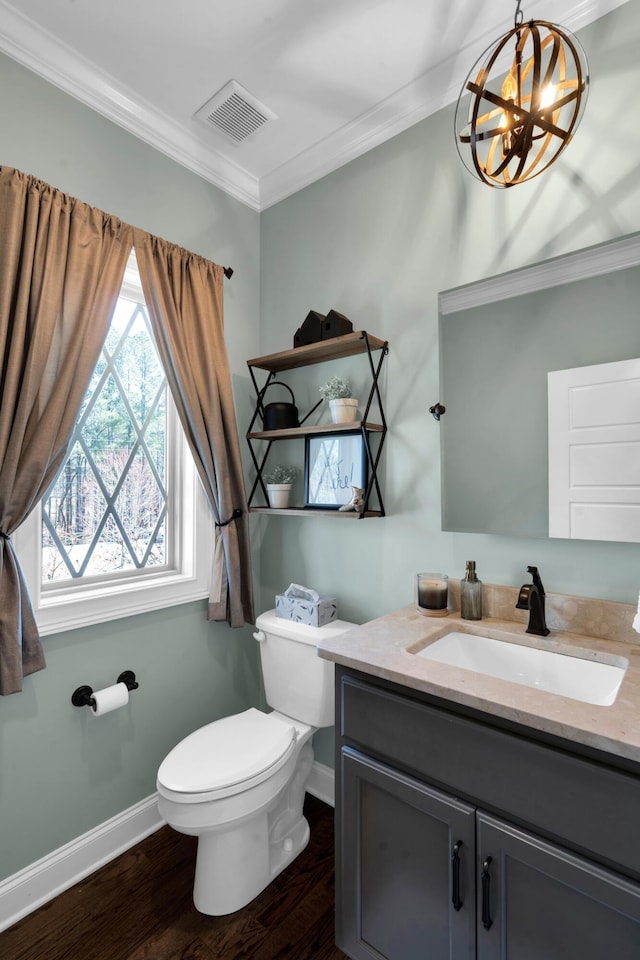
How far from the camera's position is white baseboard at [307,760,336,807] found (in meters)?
1.99

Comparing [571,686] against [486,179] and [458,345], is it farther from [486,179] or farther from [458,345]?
[486,179]

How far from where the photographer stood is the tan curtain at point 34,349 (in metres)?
1.39

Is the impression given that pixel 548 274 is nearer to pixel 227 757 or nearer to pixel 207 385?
pixel 207 385

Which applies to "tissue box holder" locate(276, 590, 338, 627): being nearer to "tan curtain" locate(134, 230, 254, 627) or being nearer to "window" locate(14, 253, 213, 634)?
"tan curtain" locate(134, 230, 254, 627)

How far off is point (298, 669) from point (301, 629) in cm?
15

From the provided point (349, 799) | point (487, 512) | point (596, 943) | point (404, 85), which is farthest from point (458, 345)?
point (596, 943)

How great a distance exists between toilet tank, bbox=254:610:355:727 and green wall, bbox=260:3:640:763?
0.83 feet

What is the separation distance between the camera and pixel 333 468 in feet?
6.42

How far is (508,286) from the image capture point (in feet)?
5.05

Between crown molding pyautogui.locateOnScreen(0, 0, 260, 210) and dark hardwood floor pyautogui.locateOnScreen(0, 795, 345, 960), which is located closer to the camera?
dark hardwood floor pyautogui.locateOnScreen(0, 795, 345, 960)

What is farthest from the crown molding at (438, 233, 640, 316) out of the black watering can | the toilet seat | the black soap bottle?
the toilet seat

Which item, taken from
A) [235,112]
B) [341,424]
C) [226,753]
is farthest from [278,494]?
[235,112]

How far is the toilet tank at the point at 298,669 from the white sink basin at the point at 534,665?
0.47 m

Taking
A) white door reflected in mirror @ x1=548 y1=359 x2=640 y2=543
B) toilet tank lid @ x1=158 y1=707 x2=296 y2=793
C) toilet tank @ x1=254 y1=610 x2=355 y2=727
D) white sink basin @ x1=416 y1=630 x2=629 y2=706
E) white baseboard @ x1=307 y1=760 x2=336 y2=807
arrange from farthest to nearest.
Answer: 1. white baseboard @ x1=307 y1=760 x2=336 y2=807
2. toilet tank @ x1=254 y1=610 x2=355 y2=727
3. toilet tank lid @ x1=158 y1=707 x2=296 y2=793
4. white door reflected in mirror @ x1=548 y1=359 x2=640 y2=543
5. white sink basin @ x1=416 y1=630 x2=629 y2=706
